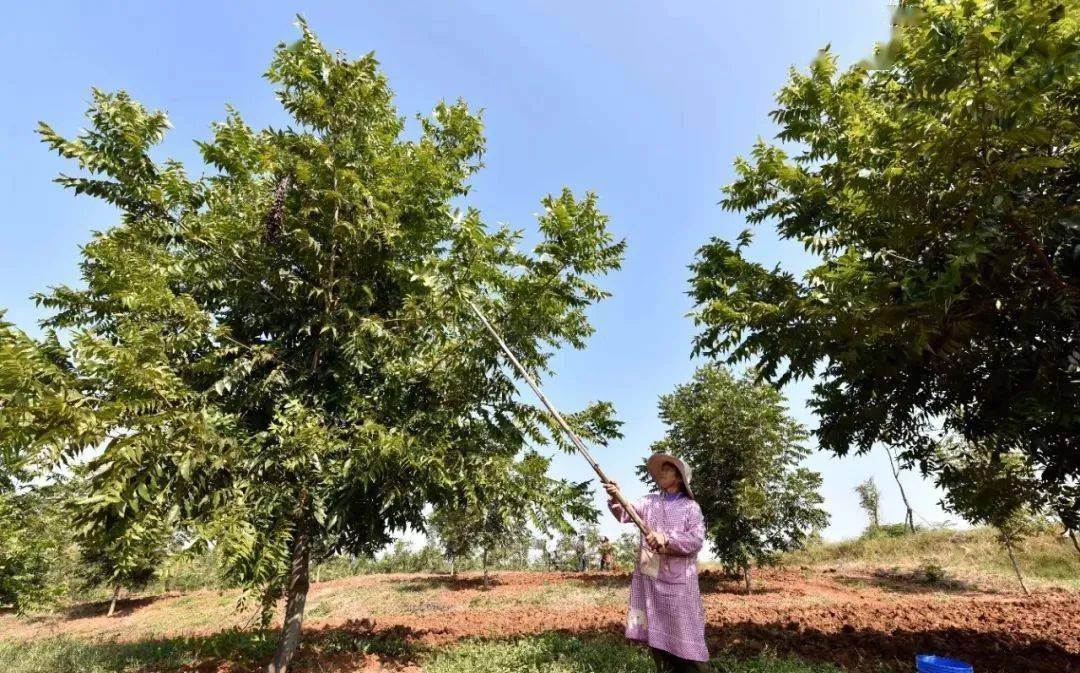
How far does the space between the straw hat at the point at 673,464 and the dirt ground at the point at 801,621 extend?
4.62 m

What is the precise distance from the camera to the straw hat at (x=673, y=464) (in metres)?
5.09

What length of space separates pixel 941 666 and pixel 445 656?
6849 mm

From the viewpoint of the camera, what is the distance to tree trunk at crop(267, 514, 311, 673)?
7.27 meters

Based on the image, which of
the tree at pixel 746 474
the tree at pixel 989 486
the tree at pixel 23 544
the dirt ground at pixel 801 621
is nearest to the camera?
the tree at pixel 989 486

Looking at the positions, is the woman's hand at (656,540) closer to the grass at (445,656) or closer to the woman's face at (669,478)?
the woman's face at (669,478)

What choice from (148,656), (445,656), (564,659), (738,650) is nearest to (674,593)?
(564,659)

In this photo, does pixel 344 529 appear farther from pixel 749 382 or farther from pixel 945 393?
pixel 749 382

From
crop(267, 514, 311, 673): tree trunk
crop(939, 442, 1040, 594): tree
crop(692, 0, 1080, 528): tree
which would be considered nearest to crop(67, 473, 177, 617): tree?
crop(267, 514, 311, 673): tree trunk

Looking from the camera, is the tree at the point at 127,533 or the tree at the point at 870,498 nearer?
the tree at the point at 127,533

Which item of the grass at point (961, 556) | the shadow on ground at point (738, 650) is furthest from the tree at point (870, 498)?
the shadow on ground at point (738, 650)

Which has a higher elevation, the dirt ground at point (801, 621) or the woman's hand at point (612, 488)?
the woman's hand at point (612, 488)

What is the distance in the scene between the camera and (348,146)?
7.43 meters

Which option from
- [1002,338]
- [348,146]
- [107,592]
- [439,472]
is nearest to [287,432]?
[439,472]

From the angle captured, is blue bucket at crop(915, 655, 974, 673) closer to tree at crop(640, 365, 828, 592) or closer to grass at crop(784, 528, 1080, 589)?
tree at crop(640, 365, 828, 592)
